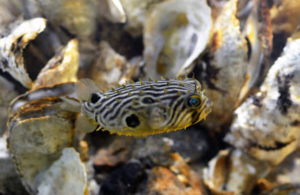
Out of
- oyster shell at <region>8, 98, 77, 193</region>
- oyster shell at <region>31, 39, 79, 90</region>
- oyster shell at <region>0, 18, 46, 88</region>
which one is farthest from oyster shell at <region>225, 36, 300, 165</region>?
oyster shell at <region>0, 18, 46, 88</region>

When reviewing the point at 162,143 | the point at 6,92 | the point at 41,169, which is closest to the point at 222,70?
the point at 162,143

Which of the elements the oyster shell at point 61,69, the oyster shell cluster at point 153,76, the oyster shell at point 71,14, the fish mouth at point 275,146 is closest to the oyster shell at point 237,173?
the oyster shell cluster at point 153,76

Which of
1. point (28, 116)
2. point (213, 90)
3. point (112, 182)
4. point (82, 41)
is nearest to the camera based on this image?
point (28, 116)

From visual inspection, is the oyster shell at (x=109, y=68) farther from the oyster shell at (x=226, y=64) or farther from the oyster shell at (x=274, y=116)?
the oyster shell at (x=274, y=116)

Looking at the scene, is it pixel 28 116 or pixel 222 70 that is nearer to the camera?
pixel 28 116

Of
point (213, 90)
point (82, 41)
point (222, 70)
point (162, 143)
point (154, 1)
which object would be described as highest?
point (154, 1)

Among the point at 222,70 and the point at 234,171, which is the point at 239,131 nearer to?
the point at 234,171
